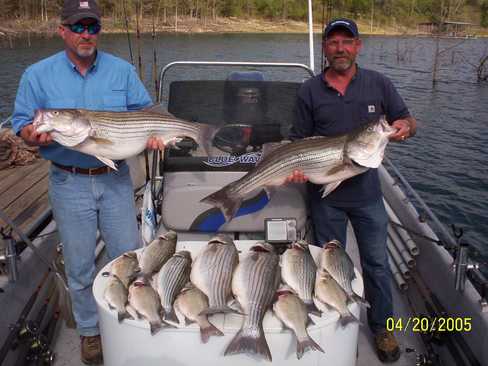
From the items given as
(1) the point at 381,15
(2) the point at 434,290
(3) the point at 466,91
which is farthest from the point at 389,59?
(1) the point at 381,15

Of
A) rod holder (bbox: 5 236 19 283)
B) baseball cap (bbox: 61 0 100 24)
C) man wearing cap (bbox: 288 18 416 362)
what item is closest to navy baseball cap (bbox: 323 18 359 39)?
man wearing cap (bbox: 288 18 416 362)

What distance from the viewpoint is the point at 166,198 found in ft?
13.3

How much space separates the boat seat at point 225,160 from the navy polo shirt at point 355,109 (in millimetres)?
557

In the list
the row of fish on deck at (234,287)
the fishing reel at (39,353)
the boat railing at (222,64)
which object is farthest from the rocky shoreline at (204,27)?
the row of fish on deck at (234,287)

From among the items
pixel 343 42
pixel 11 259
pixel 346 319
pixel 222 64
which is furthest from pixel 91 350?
pixel 222 64

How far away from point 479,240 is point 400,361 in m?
6.47

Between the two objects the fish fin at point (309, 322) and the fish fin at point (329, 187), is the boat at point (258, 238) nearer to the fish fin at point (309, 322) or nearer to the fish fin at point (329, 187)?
the fish fin at point (329, 187)

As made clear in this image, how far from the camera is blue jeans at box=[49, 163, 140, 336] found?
3.41 metres

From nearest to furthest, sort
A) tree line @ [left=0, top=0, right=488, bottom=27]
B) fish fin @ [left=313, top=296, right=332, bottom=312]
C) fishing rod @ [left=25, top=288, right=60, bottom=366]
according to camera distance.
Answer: fish fin @ [left=313, top=296, right=332, bottom=312] → fishing rod @ [left=25, top=288, right=60, bottom=366] → tree line @ [left=0, top=0, right=488, bottom=27]

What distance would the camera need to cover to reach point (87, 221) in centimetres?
348

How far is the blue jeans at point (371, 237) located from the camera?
11.8 feet

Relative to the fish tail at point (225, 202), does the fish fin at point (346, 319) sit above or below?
Answer: below

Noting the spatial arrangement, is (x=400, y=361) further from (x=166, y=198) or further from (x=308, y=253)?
(x=166, y=198)

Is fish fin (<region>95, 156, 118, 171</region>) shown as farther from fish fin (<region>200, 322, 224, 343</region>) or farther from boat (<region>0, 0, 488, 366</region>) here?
fish fin (<region>200, 322, 224, 343</region>)
